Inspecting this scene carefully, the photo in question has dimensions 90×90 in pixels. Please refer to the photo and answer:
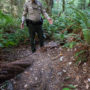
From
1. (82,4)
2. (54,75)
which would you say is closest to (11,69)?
(54,75)

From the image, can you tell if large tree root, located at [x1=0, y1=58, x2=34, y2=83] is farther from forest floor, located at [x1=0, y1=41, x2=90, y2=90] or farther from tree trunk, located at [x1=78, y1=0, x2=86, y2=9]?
tree trunk, located at [x1=78, y1=0, x2=86, y2=9]

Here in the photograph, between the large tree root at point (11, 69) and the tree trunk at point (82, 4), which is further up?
the tree trunk at point (82, 4)

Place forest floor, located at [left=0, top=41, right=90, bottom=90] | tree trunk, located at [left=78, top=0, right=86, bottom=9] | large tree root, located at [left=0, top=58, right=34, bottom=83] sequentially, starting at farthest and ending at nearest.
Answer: tree trunk, located at [left=78, top=0, right=86, bottom=9] → large tree root, located at [left=0, top=58, right=34, bottom=83] → forest floor, located at [left=0, top=41, right=90, bottom=90]

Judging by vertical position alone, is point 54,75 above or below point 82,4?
below

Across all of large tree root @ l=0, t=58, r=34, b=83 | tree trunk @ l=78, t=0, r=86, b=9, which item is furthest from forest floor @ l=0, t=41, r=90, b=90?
tree trunk @ l=78, t=0, r=86, b=9

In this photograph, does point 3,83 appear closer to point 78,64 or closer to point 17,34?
point 78,64

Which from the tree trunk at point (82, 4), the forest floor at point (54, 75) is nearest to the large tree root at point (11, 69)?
the forest floor at point (54, 75)

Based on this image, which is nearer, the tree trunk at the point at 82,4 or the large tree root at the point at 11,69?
the large tree root at the point at 11,69

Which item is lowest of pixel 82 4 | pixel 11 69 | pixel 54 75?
pixel 54 75

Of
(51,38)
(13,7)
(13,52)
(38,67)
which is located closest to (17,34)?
(13,52)

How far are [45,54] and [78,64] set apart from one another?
5.28 ft

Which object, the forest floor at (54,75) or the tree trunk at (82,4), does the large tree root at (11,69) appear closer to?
the forest floor at (54,75)

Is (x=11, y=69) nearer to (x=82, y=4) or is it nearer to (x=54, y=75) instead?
(x=54, y=75)

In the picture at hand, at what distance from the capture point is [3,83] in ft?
9.75
